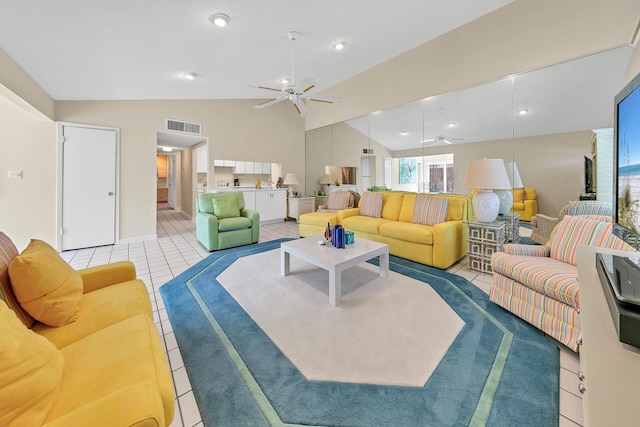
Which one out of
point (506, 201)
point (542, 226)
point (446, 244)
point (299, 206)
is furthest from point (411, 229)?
point (299, 206)

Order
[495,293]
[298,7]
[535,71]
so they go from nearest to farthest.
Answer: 1. [495,293]
2. [298,7]
3. [535,71]

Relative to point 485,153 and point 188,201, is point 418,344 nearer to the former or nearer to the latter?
point 485,153

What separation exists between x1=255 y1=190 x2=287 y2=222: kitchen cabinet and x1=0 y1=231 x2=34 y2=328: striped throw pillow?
516cm

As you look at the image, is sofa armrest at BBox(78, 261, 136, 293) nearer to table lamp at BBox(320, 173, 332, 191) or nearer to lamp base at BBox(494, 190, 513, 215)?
lamp base at BBox(494, 190, 513, 215)

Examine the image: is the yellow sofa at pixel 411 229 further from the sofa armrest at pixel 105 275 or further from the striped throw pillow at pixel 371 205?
the sofa armrest at pixel 105 275

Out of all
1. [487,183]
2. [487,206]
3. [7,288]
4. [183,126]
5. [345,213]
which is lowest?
[7,288]

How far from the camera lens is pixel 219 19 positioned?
8.98 ft

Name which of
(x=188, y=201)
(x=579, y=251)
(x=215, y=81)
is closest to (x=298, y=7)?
(x=215, y=81)

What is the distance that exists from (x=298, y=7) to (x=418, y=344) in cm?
336

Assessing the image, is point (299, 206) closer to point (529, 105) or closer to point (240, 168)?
point (240, 168)

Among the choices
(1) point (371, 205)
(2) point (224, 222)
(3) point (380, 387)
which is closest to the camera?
(3) point (380, 387)

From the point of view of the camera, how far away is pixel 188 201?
783 cm

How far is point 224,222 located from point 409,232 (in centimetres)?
282

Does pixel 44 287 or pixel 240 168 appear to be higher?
pixel 240 168
